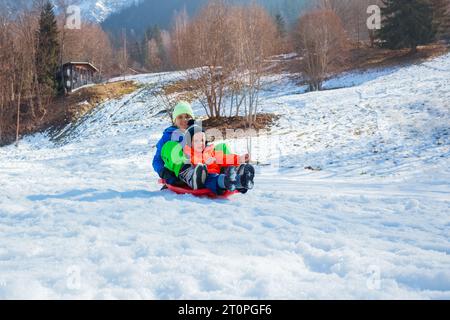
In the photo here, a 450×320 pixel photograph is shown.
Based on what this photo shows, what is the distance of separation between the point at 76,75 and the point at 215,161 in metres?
34.5

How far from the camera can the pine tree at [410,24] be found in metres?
27.5

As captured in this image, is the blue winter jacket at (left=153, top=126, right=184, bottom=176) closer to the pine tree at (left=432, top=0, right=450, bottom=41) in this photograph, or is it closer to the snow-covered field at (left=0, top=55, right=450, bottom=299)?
the snow-covered field at (left=0, top=55, right=450, bottom=299)

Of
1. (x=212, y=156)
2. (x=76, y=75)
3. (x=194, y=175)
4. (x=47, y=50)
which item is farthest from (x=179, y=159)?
(x=76, y=75)

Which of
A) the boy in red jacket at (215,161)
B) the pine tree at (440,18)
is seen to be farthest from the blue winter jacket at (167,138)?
the pine tree at (440,18)

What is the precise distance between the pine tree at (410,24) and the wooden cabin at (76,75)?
88.6 feet

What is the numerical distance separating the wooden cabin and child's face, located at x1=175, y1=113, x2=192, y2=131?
31220mm

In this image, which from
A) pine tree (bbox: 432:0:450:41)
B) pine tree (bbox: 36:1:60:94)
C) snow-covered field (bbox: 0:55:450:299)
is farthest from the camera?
pine tree (bbox: 36:1:60:94)

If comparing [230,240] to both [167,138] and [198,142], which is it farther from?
[167,138]

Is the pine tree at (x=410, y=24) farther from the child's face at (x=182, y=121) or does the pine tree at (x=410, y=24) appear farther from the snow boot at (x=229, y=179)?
the snow boot at (x=229, y=179)

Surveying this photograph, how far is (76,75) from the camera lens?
117ft

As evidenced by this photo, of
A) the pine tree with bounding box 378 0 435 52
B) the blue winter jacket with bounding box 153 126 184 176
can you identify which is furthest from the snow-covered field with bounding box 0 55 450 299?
the pine tree with bounding box 378 0 435 52

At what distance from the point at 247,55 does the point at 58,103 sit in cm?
2233

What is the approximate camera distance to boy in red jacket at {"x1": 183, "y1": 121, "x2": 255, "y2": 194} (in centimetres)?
489

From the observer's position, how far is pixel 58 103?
103 ft
